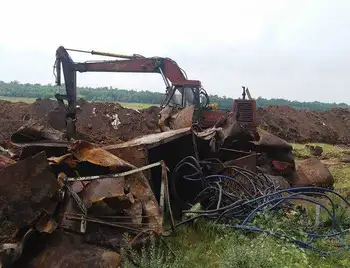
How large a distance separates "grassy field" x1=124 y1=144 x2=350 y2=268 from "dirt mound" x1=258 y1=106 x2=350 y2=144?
16879 millimetres

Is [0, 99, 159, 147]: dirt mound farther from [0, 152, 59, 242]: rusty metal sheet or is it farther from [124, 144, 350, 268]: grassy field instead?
[0, 152, 59, 242]: rusty metal sheet

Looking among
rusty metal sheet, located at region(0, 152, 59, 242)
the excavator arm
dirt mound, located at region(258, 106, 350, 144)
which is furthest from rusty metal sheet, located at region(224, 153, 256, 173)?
dirt mound, located at region(258, 106, 350, 144)

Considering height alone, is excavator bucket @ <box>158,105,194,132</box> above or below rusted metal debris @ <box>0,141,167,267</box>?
above

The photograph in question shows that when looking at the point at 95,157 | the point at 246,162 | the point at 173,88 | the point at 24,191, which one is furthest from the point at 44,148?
the point at 173,88

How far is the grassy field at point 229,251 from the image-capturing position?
145 inches

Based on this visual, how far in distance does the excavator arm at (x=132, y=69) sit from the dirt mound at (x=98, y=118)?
3521 millimetres

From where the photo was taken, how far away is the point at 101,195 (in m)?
4.13

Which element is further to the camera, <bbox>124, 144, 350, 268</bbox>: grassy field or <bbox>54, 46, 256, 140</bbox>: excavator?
<bbox>54, 46, 256, 140</bbox>: excavator

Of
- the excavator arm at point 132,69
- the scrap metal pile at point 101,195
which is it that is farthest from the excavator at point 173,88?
the scrap metal pile at point 101,195

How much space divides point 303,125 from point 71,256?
22170mm

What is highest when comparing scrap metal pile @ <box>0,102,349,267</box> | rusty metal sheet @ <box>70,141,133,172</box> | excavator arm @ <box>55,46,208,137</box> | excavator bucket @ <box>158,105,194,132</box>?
excavator arm @ <box>55,46,208,137</box>

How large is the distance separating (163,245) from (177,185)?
2.19 metres

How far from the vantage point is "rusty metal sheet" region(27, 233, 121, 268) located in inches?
146

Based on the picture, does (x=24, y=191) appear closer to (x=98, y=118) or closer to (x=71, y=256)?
(x=71, y=256)
